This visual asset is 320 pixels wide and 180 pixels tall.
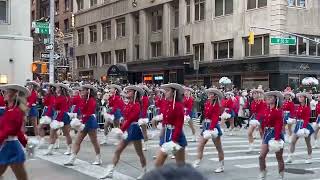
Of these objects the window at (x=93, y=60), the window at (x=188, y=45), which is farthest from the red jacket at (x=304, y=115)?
the window at (x=93, y=60)

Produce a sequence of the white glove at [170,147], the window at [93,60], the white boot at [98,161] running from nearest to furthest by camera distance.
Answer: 1. the white glove at [170,147]
2. the white boot at [98,161]
3. the window at [93,60]

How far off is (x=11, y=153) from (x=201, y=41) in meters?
34.7

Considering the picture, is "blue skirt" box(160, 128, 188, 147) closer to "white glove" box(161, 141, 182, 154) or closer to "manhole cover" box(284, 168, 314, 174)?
"white glove" box(161, 141, 182, 154)

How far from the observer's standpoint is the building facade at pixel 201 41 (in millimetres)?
35406

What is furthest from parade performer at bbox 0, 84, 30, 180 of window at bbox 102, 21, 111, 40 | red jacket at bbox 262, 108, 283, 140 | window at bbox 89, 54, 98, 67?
window at bbox 89, 54, 98, 67

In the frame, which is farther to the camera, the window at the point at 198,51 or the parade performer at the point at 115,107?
the window at the point at 198,51

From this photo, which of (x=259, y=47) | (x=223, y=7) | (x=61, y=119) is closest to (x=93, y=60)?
(x=223, y=7)

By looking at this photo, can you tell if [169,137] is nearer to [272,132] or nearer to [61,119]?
[272,132]

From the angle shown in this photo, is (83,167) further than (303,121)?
No

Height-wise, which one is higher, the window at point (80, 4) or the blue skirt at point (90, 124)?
the window at point (80, 4)

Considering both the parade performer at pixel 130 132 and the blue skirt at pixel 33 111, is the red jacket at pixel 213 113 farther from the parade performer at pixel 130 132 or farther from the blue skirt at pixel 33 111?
the blue skirt at pixel 33 111

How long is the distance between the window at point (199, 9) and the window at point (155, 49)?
22.9 feet

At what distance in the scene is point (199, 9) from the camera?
42.1 metres

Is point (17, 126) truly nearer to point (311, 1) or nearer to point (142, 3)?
point (311, 1)
